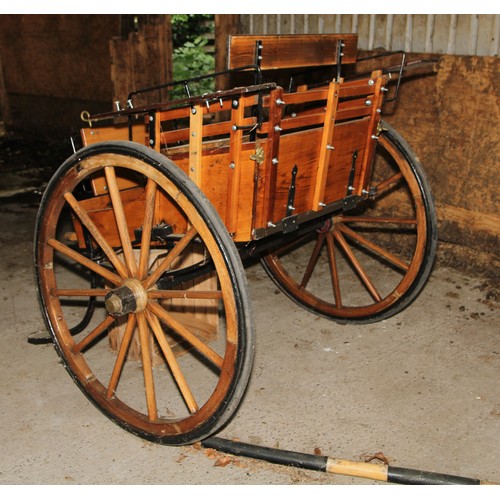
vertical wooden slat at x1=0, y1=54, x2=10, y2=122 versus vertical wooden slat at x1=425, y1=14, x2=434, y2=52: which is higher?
vertical wooden slat at x1=425, y1=14, x2=434, y2=52

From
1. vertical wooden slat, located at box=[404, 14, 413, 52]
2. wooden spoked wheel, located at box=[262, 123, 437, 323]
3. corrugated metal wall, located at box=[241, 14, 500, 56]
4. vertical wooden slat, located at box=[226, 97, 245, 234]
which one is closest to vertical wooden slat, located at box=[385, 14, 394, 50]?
corrugated metal wall, located at box=[241, 14, 500, 56]

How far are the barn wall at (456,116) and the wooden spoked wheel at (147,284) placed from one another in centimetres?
205

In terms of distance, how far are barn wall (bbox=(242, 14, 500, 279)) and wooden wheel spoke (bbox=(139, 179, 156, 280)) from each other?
2.61m

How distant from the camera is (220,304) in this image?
414 cm

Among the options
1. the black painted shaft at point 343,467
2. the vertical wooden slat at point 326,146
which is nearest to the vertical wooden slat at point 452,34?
the vertical wooden slat at point 326,146

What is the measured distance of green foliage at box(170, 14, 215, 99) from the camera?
986 centimetres

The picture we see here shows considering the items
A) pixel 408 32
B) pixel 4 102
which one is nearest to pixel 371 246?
pixel 408 32

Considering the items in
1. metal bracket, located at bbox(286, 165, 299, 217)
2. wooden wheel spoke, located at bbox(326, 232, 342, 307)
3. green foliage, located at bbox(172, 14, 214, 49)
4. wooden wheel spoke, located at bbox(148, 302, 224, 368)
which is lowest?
wooden wheel spoke, located at bbox(326, 232, 342, 307)

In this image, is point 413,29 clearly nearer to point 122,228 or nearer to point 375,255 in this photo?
point 375,255

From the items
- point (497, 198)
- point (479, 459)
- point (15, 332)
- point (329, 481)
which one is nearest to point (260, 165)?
point (329, 481)

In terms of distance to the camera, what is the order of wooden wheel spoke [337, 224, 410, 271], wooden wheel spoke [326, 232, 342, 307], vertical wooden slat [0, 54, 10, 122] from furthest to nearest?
vertical wooden slat [0, 54, 10, 122]
wooden wheel spoke [326, 232, 342, 307]
wooden wheel spoke [337, 224, 410, 271]

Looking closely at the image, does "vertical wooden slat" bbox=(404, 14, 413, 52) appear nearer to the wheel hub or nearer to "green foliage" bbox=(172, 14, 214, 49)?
the wheel hub

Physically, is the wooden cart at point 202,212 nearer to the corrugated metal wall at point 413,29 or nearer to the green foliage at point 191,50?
the corrugated metal wall at point 413,29
